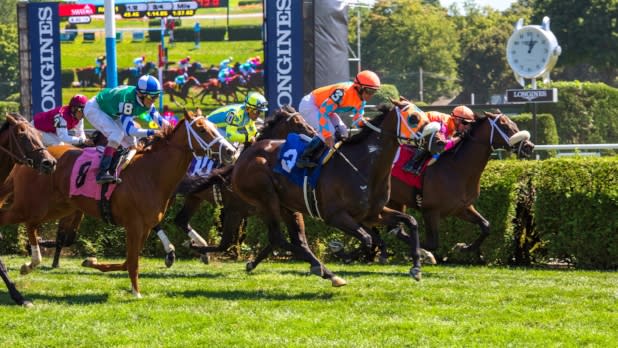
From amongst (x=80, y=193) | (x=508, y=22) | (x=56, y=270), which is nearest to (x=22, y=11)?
(x=56, y=270)

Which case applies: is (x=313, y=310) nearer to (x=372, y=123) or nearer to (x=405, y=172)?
A: (x=372, y=123)

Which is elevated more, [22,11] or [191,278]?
[22,11]

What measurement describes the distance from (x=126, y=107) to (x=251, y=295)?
1.97 metres

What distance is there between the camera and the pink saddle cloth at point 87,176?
9.69 m

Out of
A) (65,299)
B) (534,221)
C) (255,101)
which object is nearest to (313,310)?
(65,299)

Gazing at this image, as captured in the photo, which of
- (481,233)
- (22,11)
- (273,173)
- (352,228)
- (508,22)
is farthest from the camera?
(508,22)

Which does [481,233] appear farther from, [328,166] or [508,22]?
[508,22]

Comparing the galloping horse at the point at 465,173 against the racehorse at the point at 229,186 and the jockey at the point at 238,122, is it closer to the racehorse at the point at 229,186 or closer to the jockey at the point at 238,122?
the racehorse at the point at 229,186

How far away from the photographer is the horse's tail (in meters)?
11.3

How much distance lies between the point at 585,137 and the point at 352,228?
86.3 feet

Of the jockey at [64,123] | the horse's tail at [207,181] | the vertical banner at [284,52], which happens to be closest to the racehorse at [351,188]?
the horse's tail at [207,181]

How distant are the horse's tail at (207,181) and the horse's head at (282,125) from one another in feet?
1.82

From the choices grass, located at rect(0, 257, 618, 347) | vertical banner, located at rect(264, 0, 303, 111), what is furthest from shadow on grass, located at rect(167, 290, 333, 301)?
vertical banner, located at rect(264, 0, 303, 111)

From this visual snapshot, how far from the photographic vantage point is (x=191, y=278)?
1071cm
